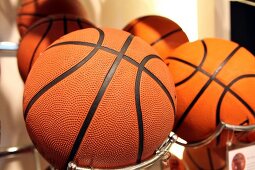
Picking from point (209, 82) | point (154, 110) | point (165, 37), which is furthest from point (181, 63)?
point (154, 110)

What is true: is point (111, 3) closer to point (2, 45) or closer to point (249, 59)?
point (2, 45)

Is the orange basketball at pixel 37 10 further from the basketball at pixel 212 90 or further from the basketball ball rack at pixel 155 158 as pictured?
the basketball ball rack at pixel 155 158

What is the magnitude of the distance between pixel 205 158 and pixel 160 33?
0.45 m

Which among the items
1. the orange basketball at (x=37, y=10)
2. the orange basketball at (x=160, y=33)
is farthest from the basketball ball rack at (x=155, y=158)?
the orange basketball at (x=37, y=10)

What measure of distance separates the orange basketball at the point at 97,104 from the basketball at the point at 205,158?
515 mm

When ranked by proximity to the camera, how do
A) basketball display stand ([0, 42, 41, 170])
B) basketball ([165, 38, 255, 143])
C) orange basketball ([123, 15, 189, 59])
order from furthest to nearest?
basketball display stand ([0, 42, 41, 170])
orange basketball ([123, 15, 189, 59])
basketball ([165, 38, 255, 143])

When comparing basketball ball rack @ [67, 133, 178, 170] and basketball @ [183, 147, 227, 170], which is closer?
basketball ball rack @ [67, 133, 178, 170]

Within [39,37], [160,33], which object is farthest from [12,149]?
[160,33]

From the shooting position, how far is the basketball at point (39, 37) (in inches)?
37.7

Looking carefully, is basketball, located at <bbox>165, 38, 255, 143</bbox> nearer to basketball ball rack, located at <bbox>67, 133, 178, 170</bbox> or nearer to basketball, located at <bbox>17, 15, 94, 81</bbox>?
basketball ball rack, located at <bbox>67, 133, 178, 170</bbox>

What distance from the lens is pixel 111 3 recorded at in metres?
1.65

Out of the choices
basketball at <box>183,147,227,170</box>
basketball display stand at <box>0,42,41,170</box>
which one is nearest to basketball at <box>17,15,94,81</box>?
basketball display stand at <box>0,42,41,170</box>

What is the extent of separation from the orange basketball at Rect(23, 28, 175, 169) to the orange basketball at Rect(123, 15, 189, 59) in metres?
0.40

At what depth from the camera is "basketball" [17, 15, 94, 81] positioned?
958 mm
